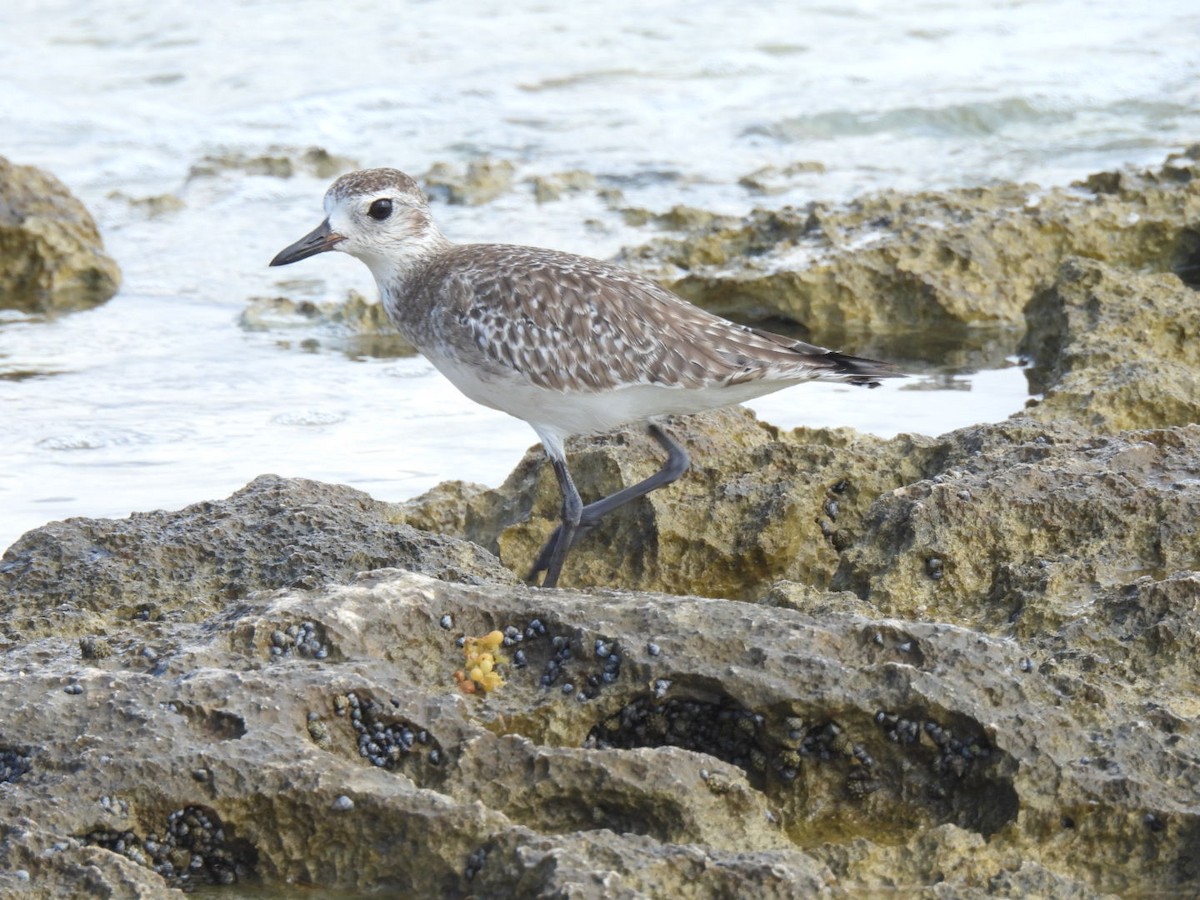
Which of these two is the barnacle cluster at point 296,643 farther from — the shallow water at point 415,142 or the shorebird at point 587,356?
the shallow water at point 415,142

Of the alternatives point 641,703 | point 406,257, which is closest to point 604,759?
point 641,703

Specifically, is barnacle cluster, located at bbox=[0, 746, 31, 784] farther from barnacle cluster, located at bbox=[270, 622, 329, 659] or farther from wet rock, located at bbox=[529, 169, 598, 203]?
wet rock, located at bbox=[529, 169, 598, 203]

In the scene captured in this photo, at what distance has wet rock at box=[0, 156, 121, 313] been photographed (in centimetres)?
1065

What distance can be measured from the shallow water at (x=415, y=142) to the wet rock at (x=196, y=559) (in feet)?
6.05

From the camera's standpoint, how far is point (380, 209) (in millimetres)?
6758

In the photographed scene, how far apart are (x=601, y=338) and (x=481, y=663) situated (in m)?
2.25

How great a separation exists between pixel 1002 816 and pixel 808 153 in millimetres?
11160

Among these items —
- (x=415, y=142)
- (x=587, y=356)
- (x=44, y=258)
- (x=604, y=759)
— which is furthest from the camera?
(x=415, y=142)

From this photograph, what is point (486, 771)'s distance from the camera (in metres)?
3.68

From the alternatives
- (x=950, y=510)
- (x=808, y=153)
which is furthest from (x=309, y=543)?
(x=808, y=153)

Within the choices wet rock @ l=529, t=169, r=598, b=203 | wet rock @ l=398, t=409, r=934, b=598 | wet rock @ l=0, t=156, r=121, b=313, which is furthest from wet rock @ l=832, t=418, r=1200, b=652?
wet rock @ l=529, t=169, r=598, b=203

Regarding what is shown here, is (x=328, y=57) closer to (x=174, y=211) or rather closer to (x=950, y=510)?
(x=174, y=211)

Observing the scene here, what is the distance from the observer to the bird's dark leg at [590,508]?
5816mm

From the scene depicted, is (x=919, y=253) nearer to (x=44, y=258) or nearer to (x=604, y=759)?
(x=44, y=258)
